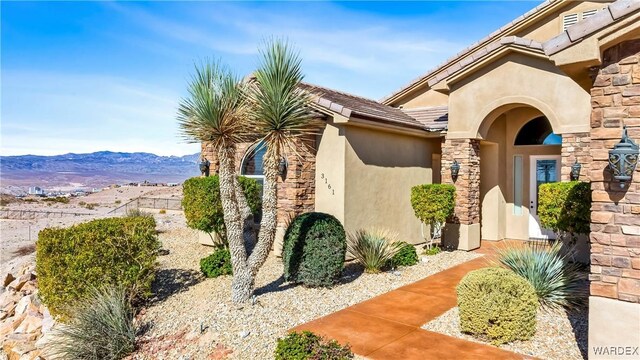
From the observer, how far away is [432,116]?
16.5 metres

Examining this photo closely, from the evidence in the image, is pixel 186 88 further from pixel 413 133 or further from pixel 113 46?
pixel 113 46

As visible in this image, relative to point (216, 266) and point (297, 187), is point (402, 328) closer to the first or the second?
point (216, 266)

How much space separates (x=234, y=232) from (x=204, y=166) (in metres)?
6.60

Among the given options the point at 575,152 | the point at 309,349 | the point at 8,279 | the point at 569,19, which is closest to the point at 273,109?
the point at 309,349

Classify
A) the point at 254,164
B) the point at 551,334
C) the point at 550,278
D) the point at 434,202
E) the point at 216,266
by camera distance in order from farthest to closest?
the point at 254,164
the point at 434,202
the point at 216,266
the point at 550,278
the point at 551,334

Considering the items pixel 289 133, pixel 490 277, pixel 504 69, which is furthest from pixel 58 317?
pixel 504 69

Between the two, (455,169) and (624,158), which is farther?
(455,169)

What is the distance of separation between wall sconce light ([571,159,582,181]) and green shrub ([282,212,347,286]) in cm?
716

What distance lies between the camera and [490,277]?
655 cm

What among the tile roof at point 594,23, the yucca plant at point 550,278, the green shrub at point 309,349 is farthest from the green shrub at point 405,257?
the tile roof at point 594,23

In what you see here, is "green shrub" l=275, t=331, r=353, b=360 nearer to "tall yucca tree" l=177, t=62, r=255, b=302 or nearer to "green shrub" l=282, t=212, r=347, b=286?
"tall yucca tree" l=177, t=62, r=255, b=302

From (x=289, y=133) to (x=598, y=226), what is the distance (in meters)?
5.63

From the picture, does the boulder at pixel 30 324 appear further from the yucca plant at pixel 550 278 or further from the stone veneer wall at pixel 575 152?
the stone veneer wall at pixel 575 152

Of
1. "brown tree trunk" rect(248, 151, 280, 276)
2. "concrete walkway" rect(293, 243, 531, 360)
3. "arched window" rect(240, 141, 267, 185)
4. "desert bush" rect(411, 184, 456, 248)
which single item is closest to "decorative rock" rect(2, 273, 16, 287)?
"arched window" rect(240, 141, 267, 185)
